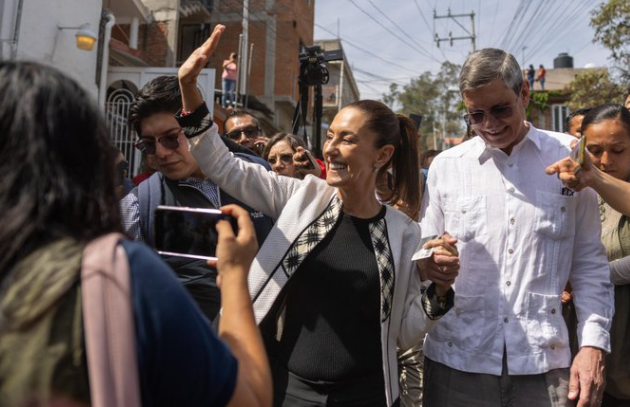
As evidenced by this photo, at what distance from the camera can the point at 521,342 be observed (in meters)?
2.23

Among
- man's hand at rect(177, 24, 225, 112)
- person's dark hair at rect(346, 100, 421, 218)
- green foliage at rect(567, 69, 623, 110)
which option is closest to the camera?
man's hand at rect(177, 24, 225, 112)

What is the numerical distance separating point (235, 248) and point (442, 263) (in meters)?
1.01

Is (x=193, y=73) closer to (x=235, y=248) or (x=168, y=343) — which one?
(x=235, y=248)

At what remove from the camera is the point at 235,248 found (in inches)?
53.7

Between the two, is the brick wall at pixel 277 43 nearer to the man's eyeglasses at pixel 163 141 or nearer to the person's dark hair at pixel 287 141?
the person's dark hair at pixel 287 141

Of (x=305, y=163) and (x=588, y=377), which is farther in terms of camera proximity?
(x=305, y=163)

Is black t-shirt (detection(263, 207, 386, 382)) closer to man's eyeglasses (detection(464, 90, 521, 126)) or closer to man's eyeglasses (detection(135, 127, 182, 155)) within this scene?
man's eyeglasses (detection(464, 90, 521, 126))

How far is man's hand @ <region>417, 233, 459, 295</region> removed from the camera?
208cm

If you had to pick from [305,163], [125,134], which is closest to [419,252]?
[305,163]

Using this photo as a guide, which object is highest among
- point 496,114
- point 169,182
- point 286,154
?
point 286,154

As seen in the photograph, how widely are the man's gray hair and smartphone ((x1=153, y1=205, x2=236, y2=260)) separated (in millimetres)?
1341

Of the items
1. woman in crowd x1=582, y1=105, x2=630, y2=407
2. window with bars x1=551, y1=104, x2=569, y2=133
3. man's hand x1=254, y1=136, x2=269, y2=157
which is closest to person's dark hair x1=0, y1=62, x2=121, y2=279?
woman in crowd x1=582, y1=105, x2=630, y2=407

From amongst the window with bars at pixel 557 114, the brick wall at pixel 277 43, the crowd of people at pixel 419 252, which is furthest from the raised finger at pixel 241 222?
the window with bars at pixel 557 114

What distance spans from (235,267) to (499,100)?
58.1 inches
